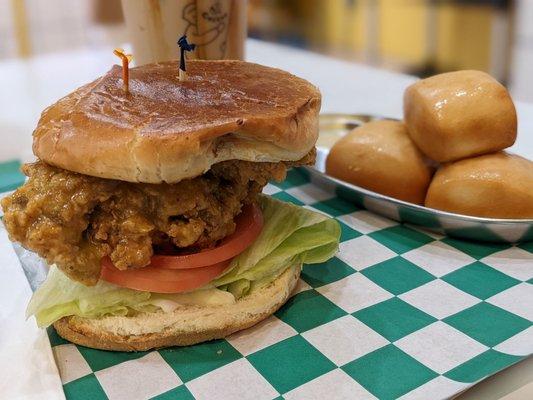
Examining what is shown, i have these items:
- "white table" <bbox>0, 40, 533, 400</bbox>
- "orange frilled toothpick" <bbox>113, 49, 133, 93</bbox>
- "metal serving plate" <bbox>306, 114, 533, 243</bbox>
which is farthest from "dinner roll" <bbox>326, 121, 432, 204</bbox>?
"orange frilled toothpick" <bbox>113, 49, 133, 93</bbox>

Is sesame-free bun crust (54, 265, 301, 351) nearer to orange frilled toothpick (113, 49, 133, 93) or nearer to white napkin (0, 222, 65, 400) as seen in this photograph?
white napkin (0, 222, 65, 400)

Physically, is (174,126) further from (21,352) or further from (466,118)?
(466,118)

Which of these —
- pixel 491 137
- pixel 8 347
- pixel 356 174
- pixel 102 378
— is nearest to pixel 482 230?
pixel 491 137

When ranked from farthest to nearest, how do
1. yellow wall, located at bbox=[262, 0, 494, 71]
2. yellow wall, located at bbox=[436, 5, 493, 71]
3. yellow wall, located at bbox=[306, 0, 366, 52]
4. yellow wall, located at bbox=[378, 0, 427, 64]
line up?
yellow wall, located at bbox=[306, 0, 366, 52]
yellow wall, located at bbox=[378, 0, 427, 64]
yellow wall, located at bbox=[262, 0, 494, 71]
yellow wall, located at bbox=[436, 5, 493, 71]

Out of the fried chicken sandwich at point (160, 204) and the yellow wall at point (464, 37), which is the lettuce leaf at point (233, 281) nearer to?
the fried chicken sandwich at point (160, 204)

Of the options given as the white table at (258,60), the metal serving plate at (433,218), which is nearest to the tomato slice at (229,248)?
the metal serving plate at (433,218)

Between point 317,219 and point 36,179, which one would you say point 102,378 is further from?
point 317,219
